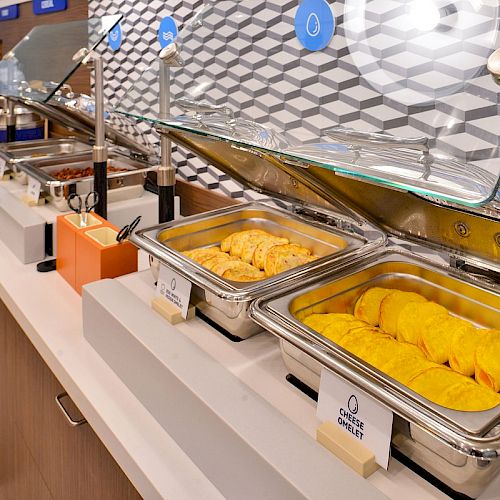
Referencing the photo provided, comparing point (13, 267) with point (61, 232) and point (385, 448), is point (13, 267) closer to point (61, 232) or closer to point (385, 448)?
point (61, 232)

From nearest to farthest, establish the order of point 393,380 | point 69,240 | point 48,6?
point 393,380 → point 69,240 → point 48,6

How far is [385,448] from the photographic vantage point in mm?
834

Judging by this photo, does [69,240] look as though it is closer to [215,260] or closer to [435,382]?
[215,260]

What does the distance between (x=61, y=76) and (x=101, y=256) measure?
31.5 inches

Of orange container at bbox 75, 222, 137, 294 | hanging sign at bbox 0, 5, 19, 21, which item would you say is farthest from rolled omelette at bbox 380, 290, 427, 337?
hanging sign at bbox 0, 5, 19, 21

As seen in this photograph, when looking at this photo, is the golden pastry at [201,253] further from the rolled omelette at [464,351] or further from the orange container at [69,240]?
the rolled omelette at [464,351]

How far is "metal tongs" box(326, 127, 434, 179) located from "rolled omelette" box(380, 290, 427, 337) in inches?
15.0

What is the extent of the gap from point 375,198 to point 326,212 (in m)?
0.27

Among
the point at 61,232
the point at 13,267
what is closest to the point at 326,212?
the point at 61,232

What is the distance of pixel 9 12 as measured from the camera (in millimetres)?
4168

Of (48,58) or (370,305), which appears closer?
(370,305)

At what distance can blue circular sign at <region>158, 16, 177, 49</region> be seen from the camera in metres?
2.32

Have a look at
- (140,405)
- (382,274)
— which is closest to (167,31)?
(382,274)

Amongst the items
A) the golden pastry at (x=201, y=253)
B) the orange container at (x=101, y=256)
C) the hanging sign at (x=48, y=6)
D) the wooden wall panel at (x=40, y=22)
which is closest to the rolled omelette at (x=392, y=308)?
the golden pastry at (x=201, y=253)
